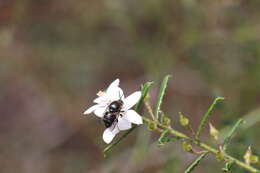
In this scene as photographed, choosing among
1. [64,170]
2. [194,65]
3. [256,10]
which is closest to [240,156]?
[194,65]

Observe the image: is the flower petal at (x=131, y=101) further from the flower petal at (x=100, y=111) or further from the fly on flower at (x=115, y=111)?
the flower petal at (x=100, y=111)

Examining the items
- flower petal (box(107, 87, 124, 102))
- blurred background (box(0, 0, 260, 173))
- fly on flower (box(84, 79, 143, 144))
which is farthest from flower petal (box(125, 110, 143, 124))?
blurred background (box(0, 0, 260, 173))

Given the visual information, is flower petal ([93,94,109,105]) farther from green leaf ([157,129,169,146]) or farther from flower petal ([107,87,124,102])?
green leaf ([157,129,169,146])

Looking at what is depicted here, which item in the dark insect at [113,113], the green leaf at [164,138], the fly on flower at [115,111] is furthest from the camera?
the dark insect at [113,113]

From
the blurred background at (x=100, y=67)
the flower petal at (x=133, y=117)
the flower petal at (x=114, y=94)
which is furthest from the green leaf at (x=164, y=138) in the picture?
the blurred background at (x=100, y=67)

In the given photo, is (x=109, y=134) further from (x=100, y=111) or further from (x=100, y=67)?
(x=100, y=67)
